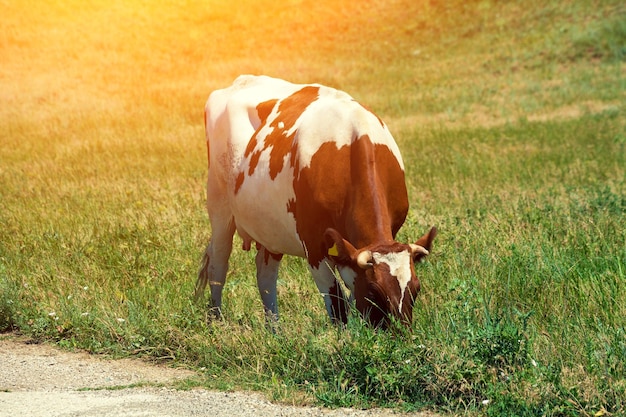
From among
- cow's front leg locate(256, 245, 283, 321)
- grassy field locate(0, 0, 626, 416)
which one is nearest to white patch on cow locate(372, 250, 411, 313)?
grassy field locate(0, 0, 626, 416)

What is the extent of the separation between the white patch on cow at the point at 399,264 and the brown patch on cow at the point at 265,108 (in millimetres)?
2680

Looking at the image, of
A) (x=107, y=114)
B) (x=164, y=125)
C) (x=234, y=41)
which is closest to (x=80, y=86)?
(x=107, y=114)

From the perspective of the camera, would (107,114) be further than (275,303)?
Yes

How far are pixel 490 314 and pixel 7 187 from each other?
921 cm

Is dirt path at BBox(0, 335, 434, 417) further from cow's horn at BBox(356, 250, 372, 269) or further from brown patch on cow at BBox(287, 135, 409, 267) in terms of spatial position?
brown patch on cow at BBox(287, 135, 409, 267)

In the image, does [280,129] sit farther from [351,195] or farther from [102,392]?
[102,392]

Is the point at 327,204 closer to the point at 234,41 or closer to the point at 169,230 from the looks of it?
the point at 169,230

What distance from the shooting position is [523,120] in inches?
821

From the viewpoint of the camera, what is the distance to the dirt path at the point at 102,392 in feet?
19.0

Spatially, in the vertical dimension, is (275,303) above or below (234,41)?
below

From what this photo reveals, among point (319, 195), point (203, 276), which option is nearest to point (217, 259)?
point (203, 276)

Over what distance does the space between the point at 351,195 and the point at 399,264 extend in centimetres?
82

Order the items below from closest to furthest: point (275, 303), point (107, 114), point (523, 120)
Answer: point (275, 303) → point (523, 120) → point (107, 114)

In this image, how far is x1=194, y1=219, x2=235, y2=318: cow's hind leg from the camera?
877 centimetres
